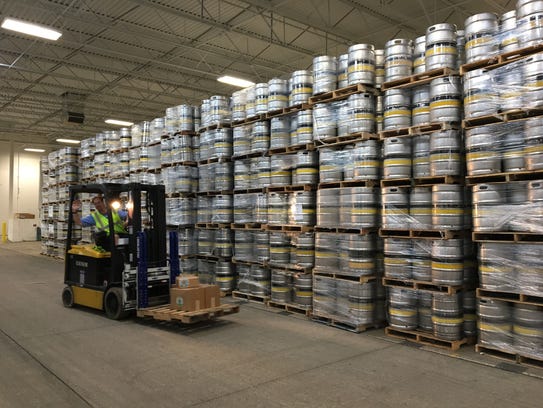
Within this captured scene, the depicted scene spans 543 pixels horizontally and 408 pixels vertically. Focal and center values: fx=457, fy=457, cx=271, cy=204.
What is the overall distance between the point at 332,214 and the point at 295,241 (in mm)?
947

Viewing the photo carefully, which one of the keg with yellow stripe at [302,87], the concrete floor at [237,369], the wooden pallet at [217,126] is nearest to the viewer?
the concrete floor at [237,369]

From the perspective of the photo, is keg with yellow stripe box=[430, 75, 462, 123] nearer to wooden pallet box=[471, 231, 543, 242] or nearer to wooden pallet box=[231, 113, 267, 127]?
wooden pallet box=[471, 231, 543, 242]

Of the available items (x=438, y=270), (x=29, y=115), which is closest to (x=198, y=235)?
(x=438, y=270)

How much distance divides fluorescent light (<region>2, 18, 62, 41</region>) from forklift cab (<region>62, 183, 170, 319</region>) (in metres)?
3.95

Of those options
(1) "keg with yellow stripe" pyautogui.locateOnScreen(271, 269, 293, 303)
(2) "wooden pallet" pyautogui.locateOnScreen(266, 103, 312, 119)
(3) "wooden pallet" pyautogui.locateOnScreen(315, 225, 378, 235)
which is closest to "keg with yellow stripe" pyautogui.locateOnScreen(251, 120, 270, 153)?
(2) "wooden pallet" pyautogui.locateOnScreen(266, 103, 312, 119)

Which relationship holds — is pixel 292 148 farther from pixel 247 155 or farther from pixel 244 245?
pixel 244 245

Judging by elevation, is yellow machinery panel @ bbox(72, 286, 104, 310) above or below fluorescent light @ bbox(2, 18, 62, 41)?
below

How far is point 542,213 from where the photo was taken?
15.2 feet

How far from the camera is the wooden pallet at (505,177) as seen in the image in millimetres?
4801

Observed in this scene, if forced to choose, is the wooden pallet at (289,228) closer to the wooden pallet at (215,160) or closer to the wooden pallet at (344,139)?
the wooden pallet at (344,139)

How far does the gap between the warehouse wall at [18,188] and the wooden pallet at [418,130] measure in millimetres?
24709

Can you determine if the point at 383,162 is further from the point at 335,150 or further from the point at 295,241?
the point at 295,241

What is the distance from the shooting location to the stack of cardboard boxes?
6.23 meters

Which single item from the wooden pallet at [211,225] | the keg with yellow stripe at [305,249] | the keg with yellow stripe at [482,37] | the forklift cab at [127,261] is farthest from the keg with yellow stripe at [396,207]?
the wooden pallet at [211,225]
